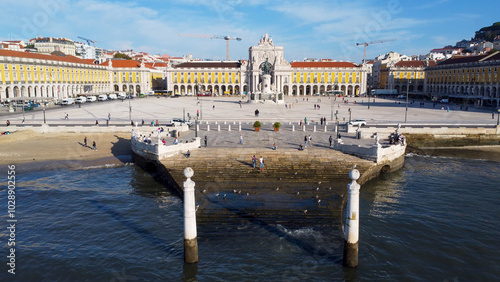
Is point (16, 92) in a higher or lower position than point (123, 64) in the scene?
lower

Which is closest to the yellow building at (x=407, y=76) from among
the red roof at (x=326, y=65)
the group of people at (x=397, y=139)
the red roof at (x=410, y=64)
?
the red roof at (x=410, y=64)

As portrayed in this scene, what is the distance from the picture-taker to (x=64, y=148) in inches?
1307

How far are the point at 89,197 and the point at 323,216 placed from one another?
13.8 meters

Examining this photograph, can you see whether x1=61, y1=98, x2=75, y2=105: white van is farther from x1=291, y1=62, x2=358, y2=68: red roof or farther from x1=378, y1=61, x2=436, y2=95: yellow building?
x1=378, y1=61, x2=436, y2=95: yellow building

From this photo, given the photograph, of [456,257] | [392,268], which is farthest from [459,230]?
[392,268]

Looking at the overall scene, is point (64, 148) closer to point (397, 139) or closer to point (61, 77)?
point (397, 139)

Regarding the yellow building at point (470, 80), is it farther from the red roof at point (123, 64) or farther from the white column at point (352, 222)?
the red roof at point (123, 64)

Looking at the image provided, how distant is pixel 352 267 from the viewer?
14125 mm

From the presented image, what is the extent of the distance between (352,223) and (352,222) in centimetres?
4

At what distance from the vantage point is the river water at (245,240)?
14102 millimetres

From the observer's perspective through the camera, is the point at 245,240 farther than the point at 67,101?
No

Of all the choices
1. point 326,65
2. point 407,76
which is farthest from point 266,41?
point 407,76

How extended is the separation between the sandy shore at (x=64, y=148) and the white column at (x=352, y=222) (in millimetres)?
22438

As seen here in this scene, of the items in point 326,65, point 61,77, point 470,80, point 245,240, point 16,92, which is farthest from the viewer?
point 326,65
